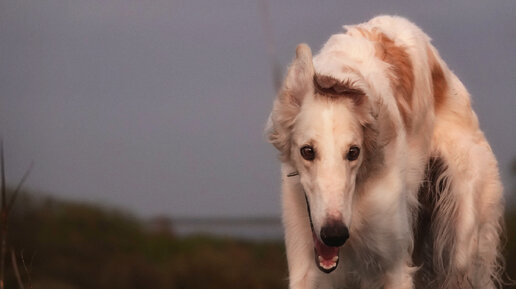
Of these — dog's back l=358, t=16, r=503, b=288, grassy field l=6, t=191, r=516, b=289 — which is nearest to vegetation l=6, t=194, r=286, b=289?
grassy field l=6, t=191, r=516, b=289

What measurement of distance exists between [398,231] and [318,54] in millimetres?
1140

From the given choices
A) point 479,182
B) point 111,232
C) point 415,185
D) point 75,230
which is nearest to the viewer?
point 415,185

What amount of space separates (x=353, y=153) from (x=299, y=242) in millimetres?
738

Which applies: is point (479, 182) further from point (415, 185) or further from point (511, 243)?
point (511, 243)

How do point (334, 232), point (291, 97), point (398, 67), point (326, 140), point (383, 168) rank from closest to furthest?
point (334, 232)
point (326, 140)
point (291, 97)
point (383, 168)
point (398, 67)

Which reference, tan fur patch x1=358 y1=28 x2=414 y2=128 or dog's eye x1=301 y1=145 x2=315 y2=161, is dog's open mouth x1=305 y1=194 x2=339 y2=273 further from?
tan fur patch x1=358 y1=28 x2=414 y2=128

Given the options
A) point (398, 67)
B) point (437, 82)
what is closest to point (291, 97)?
point (398, 67)

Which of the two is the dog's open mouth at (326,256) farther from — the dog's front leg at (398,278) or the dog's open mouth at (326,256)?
the dog's front leg at (398,278)

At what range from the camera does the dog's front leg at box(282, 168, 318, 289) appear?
5.07 m

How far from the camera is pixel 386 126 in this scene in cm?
493

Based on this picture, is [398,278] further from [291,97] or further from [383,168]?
[291,97]

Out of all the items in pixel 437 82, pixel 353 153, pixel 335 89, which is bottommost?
pixel 353 153

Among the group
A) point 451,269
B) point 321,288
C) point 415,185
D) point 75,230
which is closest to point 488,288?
point 451,269

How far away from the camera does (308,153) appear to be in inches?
179
